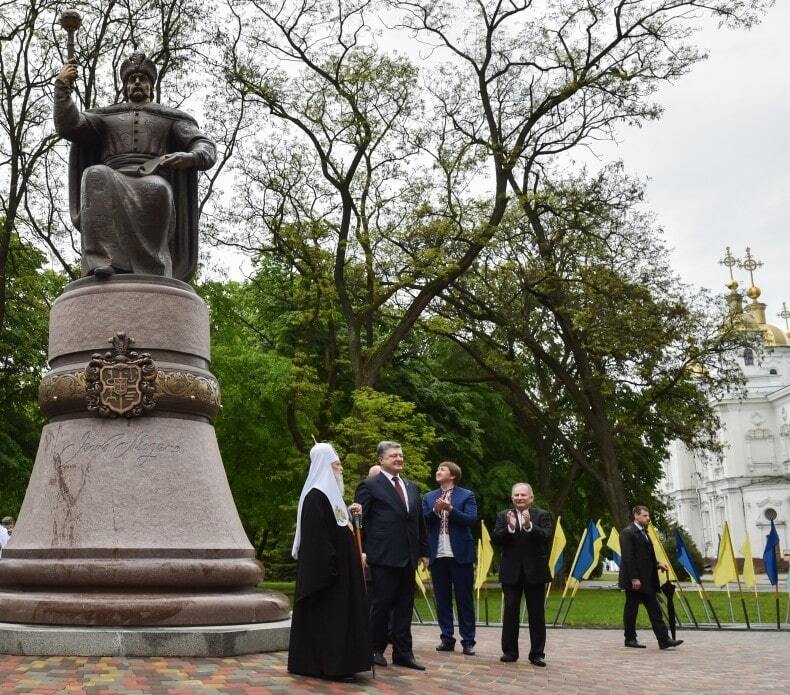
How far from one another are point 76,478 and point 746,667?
651 centimetres

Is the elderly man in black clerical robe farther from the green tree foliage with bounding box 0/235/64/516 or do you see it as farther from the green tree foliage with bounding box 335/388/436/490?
the green tree foliage with bounding box 0/235/64/516

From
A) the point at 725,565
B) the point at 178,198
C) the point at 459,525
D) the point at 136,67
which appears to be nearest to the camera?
the point at 459,525

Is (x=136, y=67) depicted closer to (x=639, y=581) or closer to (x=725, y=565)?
(x=639, y=581)

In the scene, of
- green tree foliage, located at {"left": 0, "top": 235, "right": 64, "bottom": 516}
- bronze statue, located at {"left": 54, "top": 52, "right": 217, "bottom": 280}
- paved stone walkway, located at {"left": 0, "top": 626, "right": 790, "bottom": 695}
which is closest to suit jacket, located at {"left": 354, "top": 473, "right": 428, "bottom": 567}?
paved stone walkway, located at {"left": 0, "top": 626, "right": 790, "bottom": 695}

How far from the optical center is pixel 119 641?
22.1ft

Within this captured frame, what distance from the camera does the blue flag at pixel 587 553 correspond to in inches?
608

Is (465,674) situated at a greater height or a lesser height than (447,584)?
lesser

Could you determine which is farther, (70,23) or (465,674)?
(70,23)

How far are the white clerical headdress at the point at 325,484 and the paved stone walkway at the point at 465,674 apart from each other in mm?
1045

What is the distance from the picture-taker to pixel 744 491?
258ft

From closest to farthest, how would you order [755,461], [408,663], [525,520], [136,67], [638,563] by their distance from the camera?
[408,663] < [525,520] < [136,67] < [638,563] < [755,461]

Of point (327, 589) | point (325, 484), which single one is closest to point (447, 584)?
point (327, 589)

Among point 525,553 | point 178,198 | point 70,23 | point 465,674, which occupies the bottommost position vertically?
point 465,674

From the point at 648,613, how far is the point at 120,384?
6.63 metres
